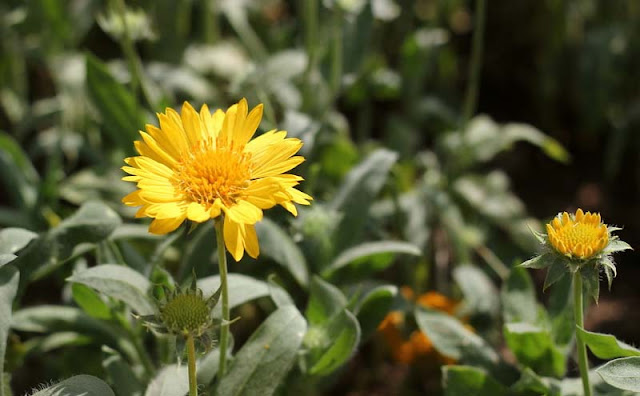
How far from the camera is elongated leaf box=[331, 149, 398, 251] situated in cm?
219

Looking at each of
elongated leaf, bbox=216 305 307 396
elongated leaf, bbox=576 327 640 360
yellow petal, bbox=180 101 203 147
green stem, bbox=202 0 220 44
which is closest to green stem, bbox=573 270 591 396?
elongated leaf, bbox=576 327 640 360

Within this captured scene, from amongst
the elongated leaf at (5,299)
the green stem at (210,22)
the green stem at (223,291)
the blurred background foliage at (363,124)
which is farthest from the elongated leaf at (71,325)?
the green stem at (210,22)

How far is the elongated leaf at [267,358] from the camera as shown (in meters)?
1.67

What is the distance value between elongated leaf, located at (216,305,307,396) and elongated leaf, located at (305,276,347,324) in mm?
194

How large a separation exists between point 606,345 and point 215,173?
87cm

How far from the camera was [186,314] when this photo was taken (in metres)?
1.40

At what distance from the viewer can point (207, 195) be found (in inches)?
59.8

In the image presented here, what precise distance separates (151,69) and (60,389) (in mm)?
1583

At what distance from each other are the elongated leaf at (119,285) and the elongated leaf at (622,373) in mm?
913

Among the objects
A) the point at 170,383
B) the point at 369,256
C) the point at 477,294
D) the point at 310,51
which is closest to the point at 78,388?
the point at 170,383

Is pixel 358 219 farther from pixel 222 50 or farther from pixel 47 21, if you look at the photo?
pixel 47 21

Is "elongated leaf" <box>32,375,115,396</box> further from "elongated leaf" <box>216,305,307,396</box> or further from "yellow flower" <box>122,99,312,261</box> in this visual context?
"yellow flower" <box>122,99,312,261</box>

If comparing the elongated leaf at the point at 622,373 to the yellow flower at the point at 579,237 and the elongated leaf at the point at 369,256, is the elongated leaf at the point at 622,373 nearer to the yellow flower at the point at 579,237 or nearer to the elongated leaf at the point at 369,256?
the yellow flower at the point at 579,237

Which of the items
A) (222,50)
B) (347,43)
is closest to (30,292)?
(222,50)
